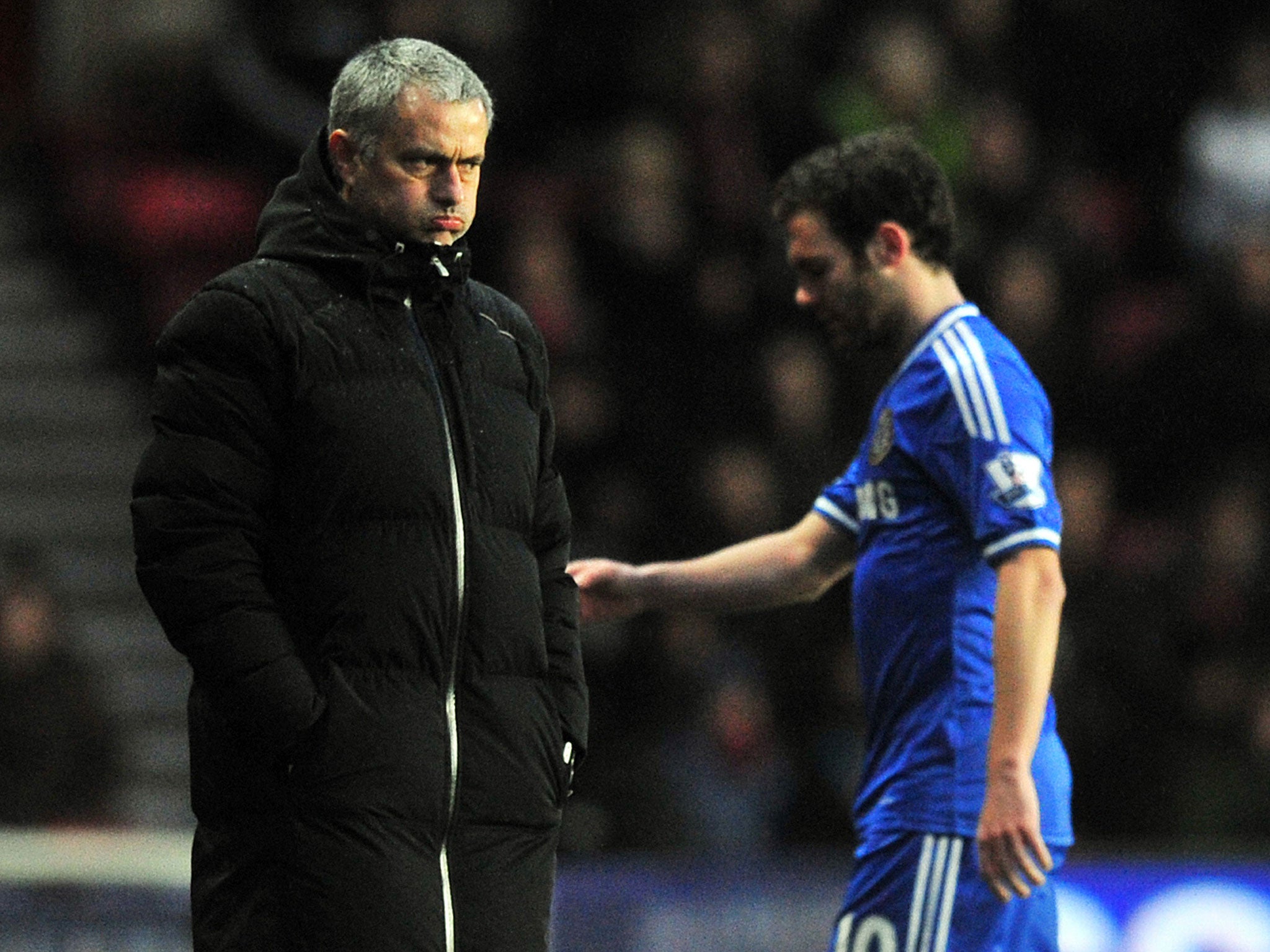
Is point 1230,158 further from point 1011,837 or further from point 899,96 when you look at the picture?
point 1011,837

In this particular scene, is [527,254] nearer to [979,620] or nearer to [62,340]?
[62,340]

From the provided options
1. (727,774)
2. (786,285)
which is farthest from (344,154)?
(786,285)

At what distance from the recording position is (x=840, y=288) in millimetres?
4309

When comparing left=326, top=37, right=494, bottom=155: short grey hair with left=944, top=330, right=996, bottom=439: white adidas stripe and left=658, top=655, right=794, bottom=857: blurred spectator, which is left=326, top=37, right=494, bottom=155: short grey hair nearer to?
left=944, top=330, right=996, bottom=439: white adidas stripe

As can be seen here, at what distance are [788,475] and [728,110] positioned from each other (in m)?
2.01

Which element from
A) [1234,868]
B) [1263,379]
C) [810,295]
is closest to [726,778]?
[1234,868]

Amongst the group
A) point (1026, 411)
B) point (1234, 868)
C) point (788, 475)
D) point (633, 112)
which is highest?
point (633, 112)

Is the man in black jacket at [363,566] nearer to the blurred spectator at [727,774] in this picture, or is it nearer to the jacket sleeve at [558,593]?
the jacket sleeve at [558,593]

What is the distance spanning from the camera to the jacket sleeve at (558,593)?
345 cm

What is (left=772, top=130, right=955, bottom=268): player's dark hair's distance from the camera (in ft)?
14.1

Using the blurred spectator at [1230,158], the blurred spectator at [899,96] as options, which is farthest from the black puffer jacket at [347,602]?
the blurred spectator at [1230,158]

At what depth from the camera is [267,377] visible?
3213 millimetres

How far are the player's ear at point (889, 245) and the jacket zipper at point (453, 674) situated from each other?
1288 mm

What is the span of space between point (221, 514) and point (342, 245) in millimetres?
494
